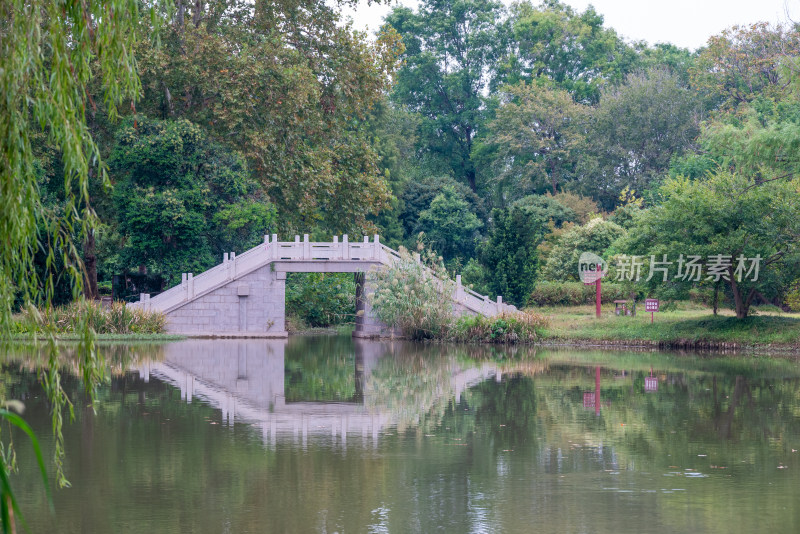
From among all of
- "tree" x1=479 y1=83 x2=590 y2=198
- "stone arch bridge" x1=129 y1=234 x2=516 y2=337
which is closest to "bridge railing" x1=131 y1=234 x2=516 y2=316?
"stone arch bridge" x1=129 y1=234 x2=516 y2=337

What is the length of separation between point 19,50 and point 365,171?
32.5 m

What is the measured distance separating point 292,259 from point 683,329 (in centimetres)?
1326

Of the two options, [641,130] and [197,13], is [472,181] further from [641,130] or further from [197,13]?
[197,13]

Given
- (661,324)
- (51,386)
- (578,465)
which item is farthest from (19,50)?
(661,324)

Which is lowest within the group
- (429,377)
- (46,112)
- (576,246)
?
(429,377)

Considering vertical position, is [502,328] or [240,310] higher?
[240,310]

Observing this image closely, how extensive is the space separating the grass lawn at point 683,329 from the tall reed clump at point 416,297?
358cm

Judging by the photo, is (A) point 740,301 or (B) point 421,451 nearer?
(B) point 421,451

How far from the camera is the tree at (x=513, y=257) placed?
37000 millimetres

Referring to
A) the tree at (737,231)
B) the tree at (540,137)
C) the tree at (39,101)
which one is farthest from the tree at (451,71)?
the tree at (39,101)

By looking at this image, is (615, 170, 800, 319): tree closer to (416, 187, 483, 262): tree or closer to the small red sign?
the small red sign

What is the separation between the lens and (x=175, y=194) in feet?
111

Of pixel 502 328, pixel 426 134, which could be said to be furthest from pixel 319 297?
pixel 426 134

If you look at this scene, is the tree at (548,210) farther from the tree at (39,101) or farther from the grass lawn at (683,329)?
the tree at (39,101)
